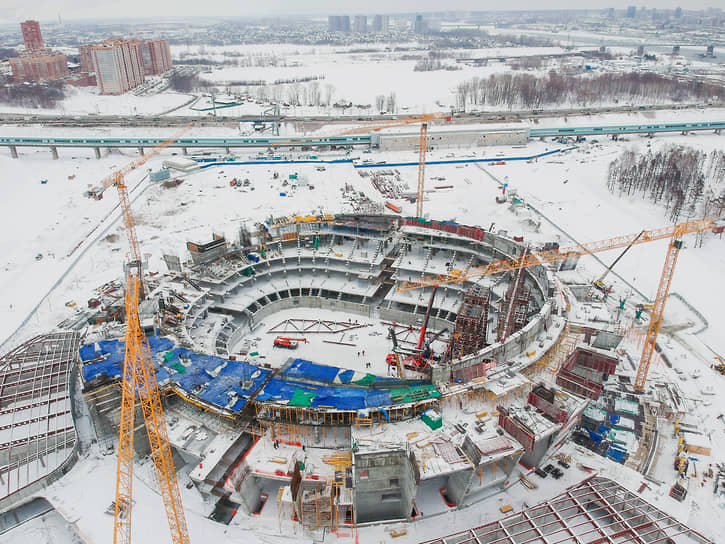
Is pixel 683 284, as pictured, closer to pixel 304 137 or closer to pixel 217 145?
pixel 304 137

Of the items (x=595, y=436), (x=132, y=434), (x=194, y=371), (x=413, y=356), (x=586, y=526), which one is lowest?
→ (x=413, y=356)

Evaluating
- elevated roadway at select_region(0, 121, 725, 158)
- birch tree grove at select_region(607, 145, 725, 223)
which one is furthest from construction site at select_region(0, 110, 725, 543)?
elevated roadway at select_region(0, 121, 725, 158)

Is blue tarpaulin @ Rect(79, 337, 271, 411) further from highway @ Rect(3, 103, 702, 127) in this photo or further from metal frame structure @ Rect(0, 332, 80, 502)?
highway @ Rect(3, 103, 702, 127)

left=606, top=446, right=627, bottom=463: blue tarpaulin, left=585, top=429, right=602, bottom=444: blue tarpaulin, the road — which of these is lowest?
left=606, top=446, right=627, bottom=463: blue tarpaulin

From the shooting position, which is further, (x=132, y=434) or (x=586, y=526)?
(x=132, y=434)

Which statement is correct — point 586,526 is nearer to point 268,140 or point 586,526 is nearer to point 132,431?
point 132,431

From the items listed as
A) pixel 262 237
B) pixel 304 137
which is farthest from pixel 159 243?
pixel 304 137

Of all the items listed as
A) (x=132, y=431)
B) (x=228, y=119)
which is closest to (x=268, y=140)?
(x=228, y=119)
